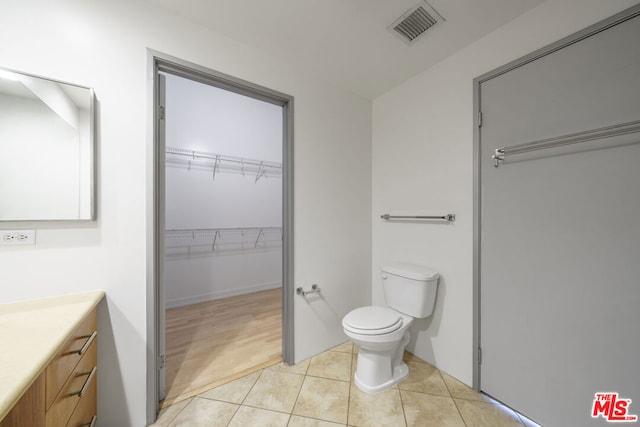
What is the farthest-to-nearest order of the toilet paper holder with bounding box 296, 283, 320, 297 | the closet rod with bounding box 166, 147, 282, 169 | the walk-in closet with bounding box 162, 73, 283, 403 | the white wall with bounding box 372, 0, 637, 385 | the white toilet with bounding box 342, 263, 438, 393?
the closet rod with bounding box 166, 147, 282, 169 < the walk-in closet with bounding box 162, 73, 283, 403 < the toilet paper holder with bounding box 296, 283, 320, 297 < the white toilet with bounding box 342, 263, 438, 393 < the white wall with bounding box 372, 0, 637, 385

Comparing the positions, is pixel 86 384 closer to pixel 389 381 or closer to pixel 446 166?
pixel 389 381

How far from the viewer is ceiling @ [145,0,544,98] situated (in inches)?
53.0

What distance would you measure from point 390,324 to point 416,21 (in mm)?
1853

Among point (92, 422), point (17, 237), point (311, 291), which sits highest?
point (17, 237)

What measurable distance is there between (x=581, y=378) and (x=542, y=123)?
50.4 inches

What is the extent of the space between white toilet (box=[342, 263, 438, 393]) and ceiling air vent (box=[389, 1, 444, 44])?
156 centimetres

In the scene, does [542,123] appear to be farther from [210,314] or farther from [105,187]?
[210,314]

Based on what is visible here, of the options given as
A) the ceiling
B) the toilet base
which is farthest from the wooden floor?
the ceiling

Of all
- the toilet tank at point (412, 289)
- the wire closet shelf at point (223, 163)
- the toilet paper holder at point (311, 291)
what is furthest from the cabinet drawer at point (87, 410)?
the wire closet shelf at point (223, 163)

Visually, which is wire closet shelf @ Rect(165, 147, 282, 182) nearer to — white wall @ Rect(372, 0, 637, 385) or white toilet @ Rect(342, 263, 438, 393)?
white wall @ Rect(372, 0, 637, 385)

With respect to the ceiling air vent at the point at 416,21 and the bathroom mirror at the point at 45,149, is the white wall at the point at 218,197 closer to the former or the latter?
the bathroom mirror at the point at 45,149

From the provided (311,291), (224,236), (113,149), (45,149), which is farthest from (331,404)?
(224,236)

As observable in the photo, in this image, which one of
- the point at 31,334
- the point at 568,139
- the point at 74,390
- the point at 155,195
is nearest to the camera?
the point at 31,334

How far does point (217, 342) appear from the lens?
2195mm
